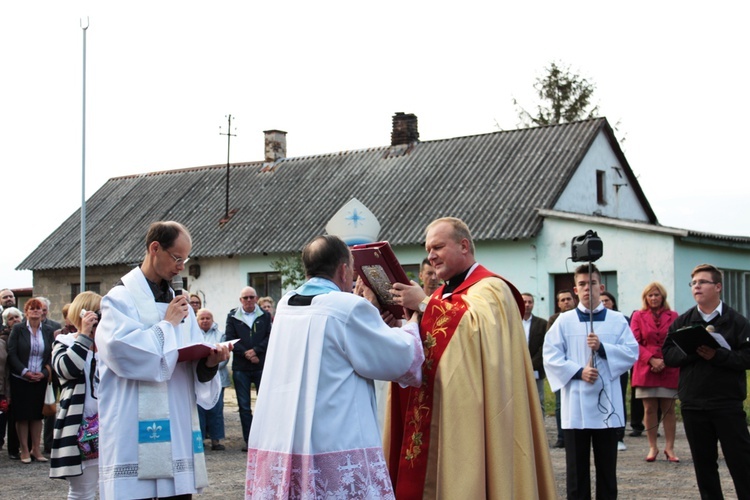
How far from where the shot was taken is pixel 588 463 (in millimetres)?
7723

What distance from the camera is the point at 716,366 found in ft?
24.0

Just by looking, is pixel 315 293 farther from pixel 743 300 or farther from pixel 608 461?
pixel 743 300

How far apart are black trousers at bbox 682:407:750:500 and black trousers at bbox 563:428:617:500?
0.61 m

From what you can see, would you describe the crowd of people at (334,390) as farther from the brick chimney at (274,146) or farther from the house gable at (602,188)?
the brick chimney at (274,146)

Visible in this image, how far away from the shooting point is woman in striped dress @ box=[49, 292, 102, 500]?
20.2ft

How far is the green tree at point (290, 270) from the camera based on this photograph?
2608 centimetres

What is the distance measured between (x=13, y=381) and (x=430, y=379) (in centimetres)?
843

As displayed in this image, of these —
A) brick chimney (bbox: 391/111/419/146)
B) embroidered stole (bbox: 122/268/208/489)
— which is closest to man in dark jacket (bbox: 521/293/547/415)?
embroidered stole (bbox: 122/268/208/489)

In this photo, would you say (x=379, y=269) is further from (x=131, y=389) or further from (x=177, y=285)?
(x=131, y=389)

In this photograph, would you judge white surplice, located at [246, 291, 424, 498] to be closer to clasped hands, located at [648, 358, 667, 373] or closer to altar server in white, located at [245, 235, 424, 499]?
altar server in white, located at [245, 235, 424, 499]

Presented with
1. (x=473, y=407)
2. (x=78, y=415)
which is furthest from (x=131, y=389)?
(x=473, y=407)

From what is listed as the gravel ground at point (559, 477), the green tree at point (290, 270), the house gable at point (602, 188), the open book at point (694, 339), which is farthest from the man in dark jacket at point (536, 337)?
the green tree at point (290, 270)

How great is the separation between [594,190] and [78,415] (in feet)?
74.2

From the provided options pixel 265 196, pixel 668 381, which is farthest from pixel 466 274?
pixel 265 196
